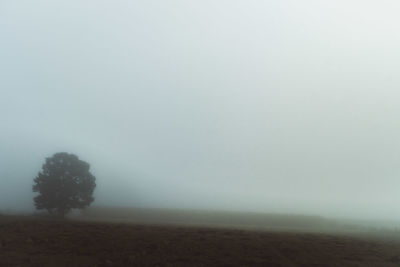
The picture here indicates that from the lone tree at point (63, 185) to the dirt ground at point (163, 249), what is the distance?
26215mm

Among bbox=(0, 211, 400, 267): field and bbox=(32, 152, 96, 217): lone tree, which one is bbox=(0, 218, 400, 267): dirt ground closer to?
bbox=(0, 211, 400, 267): field

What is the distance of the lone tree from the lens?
53719mm

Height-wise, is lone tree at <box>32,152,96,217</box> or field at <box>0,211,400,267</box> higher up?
lone tree at <box>32,152,96,217</box>

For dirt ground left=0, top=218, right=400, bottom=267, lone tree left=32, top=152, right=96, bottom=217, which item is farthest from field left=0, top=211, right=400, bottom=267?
lone tree left=32, top=152, right=96, bottom=217

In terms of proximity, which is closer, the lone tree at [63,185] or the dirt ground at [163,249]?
the dirt ground at [163,249]

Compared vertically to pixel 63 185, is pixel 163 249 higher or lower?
lower

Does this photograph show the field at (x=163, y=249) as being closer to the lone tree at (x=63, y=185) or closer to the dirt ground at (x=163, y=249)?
the dirt ground at (x=163, y=249)

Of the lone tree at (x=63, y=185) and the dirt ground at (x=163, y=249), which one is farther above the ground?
the lone tree at (x=63, y=185)

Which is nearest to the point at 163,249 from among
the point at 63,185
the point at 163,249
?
the point at 163,249

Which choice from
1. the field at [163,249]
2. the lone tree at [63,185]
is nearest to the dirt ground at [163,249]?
the field at [163,249]

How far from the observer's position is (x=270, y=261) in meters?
21.2

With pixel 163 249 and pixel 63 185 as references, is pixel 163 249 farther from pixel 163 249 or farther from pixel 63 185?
pixel 63 185

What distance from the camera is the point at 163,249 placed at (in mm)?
22594

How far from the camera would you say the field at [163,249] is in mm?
19328
